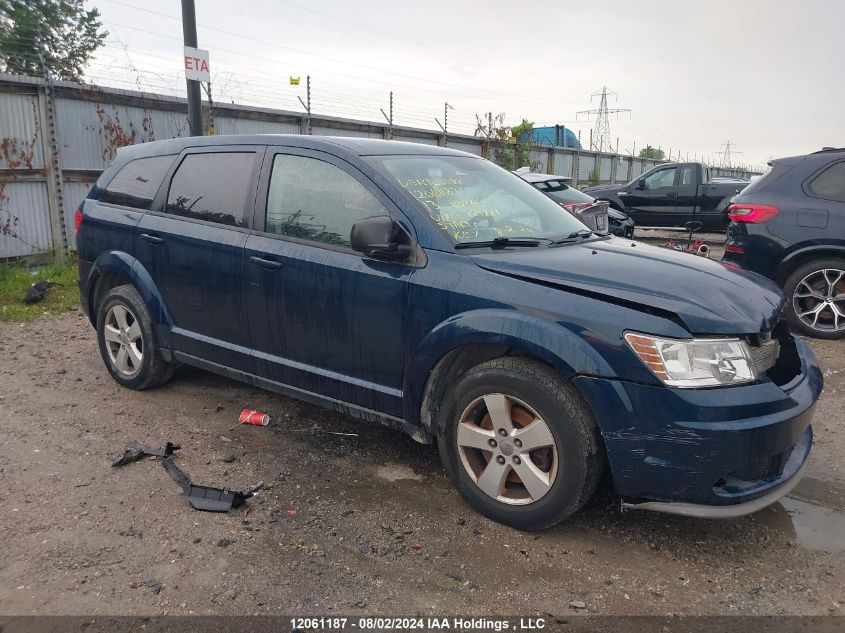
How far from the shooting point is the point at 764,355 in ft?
9.76

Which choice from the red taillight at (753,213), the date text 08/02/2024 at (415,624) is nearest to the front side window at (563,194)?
the red taillight at (753,213)

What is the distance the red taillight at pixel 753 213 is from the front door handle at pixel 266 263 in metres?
5.09

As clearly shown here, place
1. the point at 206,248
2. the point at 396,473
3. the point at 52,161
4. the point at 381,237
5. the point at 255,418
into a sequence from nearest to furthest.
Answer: the point at 381,237
the point at 396,473
the point at 206,248
the point at 255,418
the point at 52,161

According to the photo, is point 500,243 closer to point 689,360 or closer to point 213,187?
point 689,360

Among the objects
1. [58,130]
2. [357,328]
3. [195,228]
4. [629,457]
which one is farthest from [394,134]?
[629,457]

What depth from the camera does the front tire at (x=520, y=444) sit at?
113 inches

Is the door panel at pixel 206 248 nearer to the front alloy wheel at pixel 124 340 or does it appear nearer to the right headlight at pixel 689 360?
the front alloy wheel at pixel 124 340

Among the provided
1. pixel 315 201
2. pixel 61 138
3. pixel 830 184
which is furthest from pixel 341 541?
pixel 61 138

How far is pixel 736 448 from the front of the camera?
2.70 m

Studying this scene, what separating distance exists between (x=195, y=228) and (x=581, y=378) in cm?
271

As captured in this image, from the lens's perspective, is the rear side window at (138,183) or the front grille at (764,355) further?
the rear side window at (138,183)

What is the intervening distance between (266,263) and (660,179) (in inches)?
497

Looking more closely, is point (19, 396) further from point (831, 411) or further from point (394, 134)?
point (394, 134)

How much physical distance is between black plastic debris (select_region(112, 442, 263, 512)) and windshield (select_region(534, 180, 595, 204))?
7.44 meters
